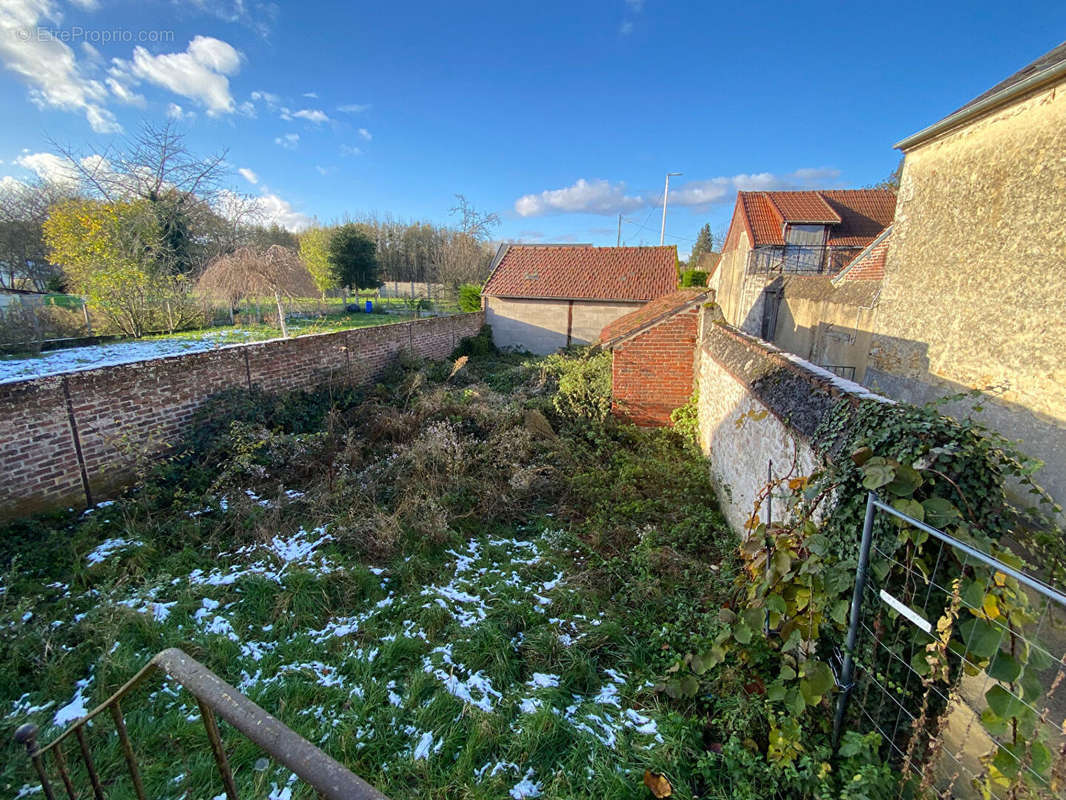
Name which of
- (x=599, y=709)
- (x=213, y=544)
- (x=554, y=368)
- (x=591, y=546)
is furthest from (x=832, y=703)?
(x=554, y=368)

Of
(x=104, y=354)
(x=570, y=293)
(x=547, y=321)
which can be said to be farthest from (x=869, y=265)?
(x=104, y=354)

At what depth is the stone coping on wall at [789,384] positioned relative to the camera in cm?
309

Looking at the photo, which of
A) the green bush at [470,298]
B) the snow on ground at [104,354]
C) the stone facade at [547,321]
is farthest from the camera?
the green bush at [470,298]

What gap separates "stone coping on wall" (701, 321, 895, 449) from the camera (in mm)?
3088

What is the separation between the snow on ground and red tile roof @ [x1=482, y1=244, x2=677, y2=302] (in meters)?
10.8

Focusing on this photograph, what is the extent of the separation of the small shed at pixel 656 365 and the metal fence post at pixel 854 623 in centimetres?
640

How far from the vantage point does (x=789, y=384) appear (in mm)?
3797

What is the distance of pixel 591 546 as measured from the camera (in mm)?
4961

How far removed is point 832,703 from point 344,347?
10720 millimetres

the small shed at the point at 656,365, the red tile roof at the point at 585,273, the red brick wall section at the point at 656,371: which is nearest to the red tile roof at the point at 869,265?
the small shed at the point at 656,365

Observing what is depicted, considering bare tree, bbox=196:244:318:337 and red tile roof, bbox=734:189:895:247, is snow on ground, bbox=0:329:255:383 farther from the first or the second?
red tile roof, bbox=734:189:895:247

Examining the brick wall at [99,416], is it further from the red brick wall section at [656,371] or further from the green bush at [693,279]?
the green bush at [693,279]

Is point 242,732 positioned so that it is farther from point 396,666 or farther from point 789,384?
point 789,384

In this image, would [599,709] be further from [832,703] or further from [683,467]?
[683,467]
